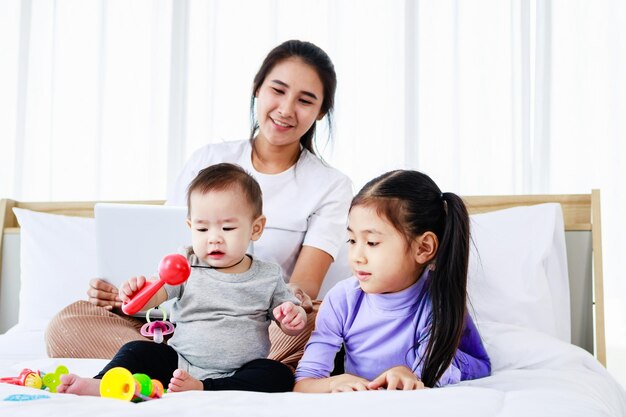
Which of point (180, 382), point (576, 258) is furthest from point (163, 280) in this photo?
point (576, 258)

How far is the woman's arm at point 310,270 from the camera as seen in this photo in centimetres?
187

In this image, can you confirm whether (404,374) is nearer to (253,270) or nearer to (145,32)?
(253,270)

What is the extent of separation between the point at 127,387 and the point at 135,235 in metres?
0.67

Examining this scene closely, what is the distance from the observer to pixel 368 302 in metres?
1.50

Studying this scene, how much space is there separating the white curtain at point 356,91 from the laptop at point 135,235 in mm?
898

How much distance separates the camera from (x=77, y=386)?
1166 millimetres

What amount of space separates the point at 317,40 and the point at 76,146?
1.01 meters

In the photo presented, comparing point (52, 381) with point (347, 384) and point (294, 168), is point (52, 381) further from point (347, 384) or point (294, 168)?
point (294, 168)

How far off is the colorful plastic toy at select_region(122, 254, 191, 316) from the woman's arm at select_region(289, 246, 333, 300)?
54cm

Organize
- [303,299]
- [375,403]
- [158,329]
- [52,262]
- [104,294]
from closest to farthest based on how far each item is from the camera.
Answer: [375,403] < [158,329] < [303,299] < [104,294] < [52,262]

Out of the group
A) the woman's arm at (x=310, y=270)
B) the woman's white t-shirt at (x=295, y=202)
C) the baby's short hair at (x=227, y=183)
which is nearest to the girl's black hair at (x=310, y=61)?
the woman's white t-shirt at (x=295, y=202)

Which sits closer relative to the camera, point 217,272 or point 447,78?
point 217,272

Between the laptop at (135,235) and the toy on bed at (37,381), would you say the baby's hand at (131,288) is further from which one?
the laptop at (135,235)

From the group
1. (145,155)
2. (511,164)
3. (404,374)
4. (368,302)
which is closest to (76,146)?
(145,155)
